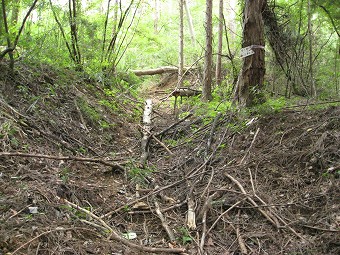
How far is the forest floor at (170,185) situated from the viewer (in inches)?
114

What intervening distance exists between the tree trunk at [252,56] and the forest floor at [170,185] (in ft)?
1.67

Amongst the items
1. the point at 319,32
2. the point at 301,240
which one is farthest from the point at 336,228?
the point at 319,32

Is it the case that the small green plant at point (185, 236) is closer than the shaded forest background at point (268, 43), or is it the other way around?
the small green plant at point (185, 236)

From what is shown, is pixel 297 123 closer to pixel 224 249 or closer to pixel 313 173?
pixel 313 173

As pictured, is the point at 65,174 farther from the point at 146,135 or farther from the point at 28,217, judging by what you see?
the point at 146,135

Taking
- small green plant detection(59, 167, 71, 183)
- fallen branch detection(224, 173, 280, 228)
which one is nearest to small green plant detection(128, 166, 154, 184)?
small green plant detection(59, 167, 71, 183)

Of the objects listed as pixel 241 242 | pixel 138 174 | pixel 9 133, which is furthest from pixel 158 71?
pixel 241 242

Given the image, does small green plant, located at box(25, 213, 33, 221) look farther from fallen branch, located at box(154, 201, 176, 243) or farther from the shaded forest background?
the shaded forest background

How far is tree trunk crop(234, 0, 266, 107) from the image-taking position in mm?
5434

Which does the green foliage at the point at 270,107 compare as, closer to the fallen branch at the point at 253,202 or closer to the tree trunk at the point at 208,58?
the fallen branch at the point at 253,202

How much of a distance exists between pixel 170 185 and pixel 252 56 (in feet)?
8.92

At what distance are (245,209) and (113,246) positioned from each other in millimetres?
1461

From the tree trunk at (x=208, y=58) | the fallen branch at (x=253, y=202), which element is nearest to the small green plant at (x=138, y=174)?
the fallen branch at (x=253, y=202)

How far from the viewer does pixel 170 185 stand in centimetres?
402
